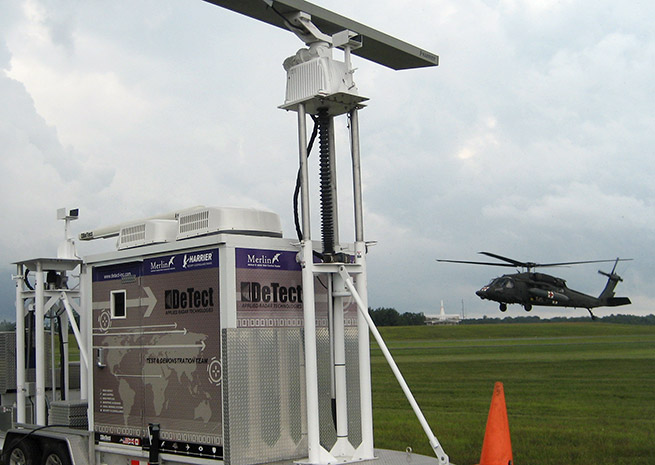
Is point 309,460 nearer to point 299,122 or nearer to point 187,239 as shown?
point 187,239

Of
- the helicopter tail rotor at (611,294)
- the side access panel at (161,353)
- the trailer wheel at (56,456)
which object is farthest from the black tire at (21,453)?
the helicopter tail rotor at (611,294)

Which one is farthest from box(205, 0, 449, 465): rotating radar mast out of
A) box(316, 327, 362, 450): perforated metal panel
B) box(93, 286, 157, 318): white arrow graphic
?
box(93, 286, 157, 318): white arrow graphic

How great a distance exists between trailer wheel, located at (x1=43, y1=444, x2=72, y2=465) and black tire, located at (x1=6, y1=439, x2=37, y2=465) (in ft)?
0.63

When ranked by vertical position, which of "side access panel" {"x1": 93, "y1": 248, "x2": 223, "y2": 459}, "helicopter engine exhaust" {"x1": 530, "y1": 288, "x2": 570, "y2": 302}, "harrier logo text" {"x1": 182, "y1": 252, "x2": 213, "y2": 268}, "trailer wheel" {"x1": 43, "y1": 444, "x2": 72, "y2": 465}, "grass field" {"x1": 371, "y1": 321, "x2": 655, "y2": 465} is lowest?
"grass field" {"x1": 371, "y1": 321, "x2": 655, "y2": 465}

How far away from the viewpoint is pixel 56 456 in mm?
8828

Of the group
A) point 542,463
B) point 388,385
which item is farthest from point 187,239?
point 388,385

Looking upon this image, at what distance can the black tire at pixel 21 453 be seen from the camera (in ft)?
29.6

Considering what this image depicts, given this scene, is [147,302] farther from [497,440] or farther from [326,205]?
[497,440]

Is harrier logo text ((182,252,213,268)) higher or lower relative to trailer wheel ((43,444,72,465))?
higher

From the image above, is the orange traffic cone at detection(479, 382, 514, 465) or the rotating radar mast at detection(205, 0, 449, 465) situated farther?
the rotating radar mast at detection(205, 0, 449, 465)

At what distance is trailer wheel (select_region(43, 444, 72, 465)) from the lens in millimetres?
8680

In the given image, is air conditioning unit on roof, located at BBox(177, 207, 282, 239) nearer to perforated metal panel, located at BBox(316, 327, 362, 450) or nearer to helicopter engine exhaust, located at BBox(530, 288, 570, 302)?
perforated metal panel, located at BBox(316, 327, 362, 450)

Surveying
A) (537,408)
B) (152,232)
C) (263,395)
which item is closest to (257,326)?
(263,395)

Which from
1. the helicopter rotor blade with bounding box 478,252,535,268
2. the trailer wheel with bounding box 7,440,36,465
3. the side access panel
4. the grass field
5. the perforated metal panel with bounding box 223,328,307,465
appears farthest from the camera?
the helicopter rotor blade with bounding box 478,252,535,268
